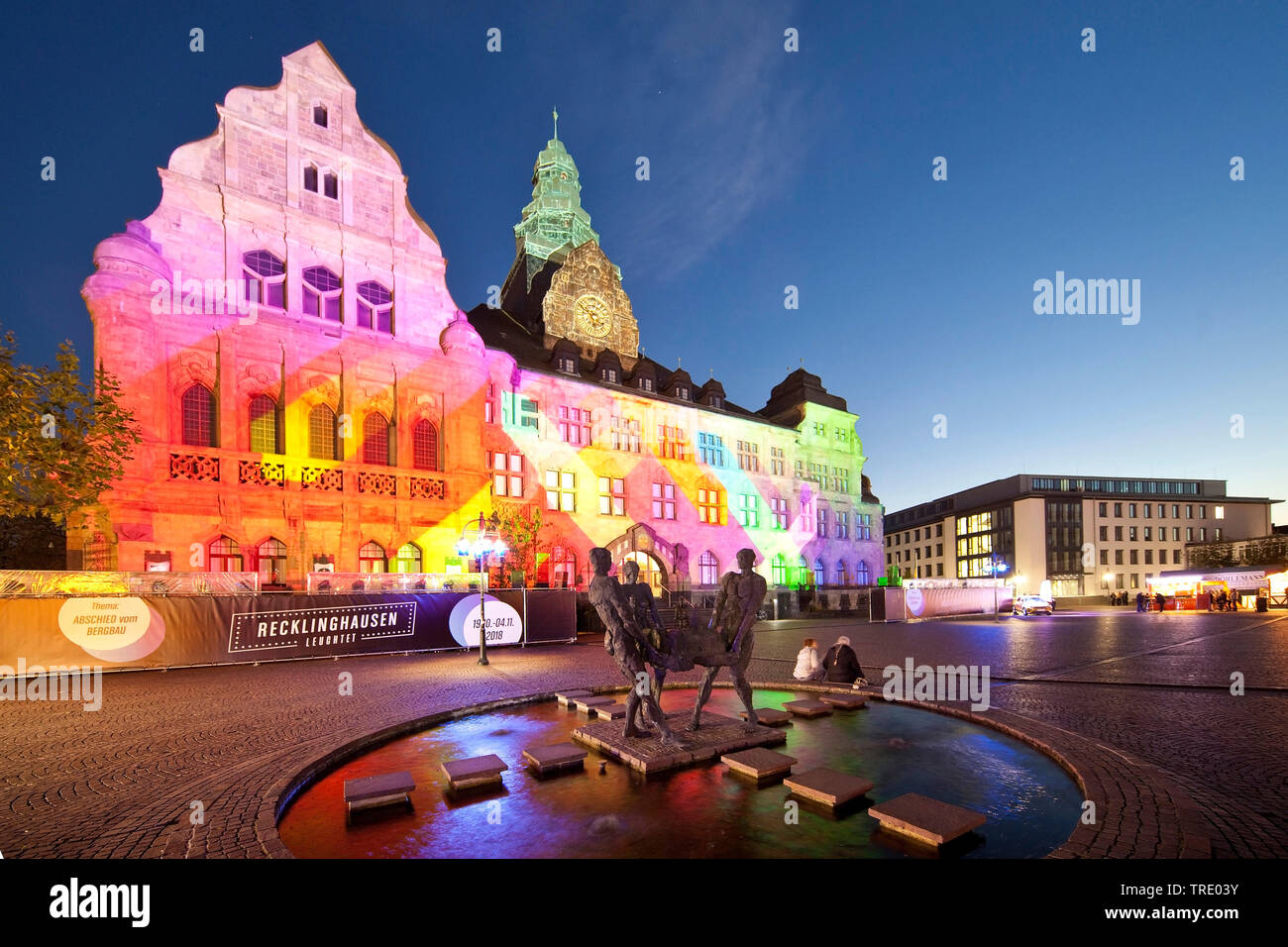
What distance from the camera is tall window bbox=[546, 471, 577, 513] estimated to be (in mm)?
31281

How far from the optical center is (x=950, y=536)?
286 ft

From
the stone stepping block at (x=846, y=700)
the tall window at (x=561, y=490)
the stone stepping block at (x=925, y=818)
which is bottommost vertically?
the stone stepping block at (x=846, y=700)

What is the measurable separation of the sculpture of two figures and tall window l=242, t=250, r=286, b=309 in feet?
72.2

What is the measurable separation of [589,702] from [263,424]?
1892 centimetres

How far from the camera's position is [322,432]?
22188 millimetres

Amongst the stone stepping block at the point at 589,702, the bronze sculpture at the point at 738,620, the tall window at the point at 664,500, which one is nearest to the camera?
the bronze sculpture at the point at 738,620

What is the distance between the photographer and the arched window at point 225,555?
19.6 metres

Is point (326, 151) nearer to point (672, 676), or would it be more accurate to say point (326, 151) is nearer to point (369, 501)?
point (369, 501)

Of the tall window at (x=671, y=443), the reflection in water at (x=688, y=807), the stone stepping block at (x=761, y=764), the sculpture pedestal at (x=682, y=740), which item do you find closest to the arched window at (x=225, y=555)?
the reflection in water at (x=688, y=807)

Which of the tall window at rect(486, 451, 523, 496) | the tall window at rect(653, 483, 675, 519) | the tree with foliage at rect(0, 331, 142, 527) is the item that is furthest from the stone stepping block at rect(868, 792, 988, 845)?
the tall window at rect(653, 483, 675, 519)

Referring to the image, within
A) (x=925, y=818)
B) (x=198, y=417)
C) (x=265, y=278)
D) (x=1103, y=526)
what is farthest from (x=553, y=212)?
(x=1103, y=526)

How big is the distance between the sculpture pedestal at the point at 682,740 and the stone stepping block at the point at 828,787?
111cm

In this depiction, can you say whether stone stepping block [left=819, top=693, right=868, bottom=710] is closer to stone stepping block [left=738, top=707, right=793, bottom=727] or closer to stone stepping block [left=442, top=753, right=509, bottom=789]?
stone stepping block [left=738, top=707, right=793, bottom=727]

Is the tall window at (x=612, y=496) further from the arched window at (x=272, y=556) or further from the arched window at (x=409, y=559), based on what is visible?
the arched window at (x=272, y=556)
